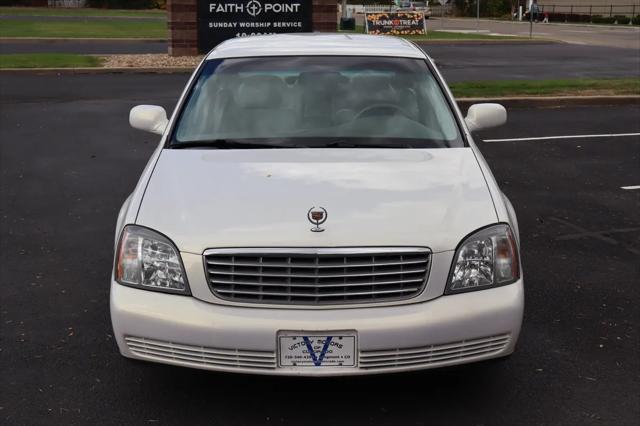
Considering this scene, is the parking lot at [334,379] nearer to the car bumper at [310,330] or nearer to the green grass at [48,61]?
the car bumper at [310,330]

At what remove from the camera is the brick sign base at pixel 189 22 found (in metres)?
20.6

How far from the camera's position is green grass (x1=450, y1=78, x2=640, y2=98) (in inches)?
589

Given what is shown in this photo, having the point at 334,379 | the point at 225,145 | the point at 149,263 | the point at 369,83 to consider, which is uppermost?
the point at 369,83

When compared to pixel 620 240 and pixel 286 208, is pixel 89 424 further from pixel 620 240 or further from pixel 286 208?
pixel 620 240

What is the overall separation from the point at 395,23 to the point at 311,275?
1165 inches

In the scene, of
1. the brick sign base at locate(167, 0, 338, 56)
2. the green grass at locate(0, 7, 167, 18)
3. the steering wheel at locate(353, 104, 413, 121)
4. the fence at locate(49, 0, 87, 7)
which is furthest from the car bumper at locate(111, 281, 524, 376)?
the fence at locate(49, 0, 87, 7)

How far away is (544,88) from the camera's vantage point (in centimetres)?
1549

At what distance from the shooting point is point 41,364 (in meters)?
4.61

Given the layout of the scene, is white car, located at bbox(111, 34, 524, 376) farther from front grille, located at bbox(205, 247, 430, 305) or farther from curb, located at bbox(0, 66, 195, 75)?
curb, located at bbox(0, 66, 195, 75)

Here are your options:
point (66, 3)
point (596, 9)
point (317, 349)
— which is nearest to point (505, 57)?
point (317, 349)

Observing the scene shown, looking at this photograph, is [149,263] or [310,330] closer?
[310,330]

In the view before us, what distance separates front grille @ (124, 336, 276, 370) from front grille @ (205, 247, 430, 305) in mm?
227

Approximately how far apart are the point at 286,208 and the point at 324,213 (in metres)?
0.18

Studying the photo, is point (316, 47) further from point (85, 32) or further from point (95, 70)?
point (85, 32)
